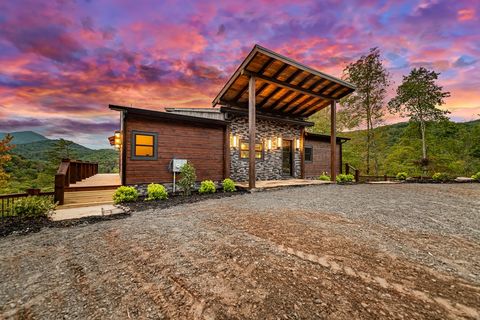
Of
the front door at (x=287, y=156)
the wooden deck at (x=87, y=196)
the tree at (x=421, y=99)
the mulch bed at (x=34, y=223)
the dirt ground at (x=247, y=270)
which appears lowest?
the mulch bed at (x=34, y=223)

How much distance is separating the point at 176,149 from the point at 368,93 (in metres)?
18.8

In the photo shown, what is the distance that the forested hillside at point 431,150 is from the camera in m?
17.5

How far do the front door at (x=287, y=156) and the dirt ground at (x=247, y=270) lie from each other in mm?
8559

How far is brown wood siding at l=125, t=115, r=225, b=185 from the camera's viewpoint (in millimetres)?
7551

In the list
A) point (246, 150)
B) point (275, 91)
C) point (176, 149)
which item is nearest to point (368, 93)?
point (275, 91)

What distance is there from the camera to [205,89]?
550 inches

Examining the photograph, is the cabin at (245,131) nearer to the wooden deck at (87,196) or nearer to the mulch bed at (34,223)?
the wooden deck at (87,196)

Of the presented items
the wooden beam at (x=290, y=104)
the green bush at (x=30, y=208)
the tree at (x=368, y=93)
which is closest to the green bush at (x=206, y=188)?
the green bush at (x=30, y=208)

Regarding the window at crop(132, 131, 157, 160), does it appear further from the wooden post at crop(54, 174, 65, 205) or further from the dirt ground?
the dirt ground

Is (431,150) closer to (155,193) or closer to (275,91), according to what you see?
(275,91)

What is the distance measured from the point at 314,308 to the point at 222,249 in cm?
153

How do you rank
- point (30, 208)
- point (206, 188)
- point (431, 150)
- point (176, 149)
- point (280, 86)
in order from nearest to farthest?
point (30, 208)
point (206, 188)
point (176, 149)
point (280, 86)
point (431, 150)

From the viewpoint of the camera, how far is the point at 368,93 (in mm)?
17297

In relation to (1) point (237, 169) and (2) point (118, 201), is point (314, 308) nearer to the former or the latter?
(2) point (118, 201)
